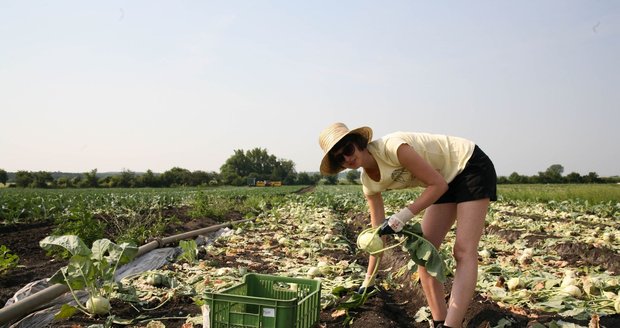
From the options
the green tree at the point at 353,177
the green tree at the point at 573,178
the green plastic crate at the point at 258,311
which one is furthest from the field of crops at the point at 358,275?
the green tree at the point at 353,177

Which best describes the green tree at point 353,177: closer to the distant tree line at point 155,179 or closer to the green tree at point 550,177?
the distant tree line at point 155,179

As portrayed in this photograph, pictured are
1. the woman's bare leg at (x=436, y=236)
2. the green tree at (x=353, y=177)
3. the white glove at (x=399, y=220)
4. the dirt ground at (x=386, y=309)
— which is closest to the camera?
the white glove at (x=399, y=220)

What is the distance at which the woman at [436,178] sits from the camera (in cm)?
306

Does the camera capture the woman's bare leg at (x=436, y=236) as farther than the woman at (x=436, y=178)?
Yes

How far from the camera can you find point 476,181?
10.5 feet

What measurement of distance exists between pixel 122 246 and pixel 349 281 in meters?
2.05

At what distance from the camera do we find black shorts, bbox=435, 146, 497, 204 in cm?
318

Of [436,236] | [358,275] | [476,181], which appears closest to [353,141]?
[476,181]

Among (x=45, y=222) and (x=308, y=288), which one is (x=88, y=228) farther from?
(x=45, y=222)

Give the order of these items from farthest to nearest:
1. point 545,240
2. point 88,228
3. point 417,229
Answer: point 545,240, point 88,228, point 417,229

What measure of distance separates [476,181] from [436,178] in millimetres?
326

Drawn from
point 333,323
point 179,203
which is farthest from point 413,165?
point 179,203

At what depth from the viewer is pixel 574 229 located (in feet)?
28.0

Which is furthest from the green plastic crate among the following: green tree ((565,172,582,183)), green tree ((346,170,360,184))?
green tree ((346,170,360,184))
